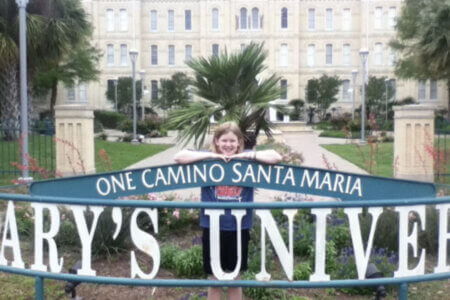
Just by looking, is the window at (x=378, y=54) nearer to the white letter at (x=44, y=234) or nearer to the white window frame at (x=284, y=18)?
the white window frame at (x=284, y=18)

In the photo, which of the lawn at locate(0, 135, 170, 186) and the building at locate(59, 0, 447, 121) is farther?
the building at locate(59, 0, 447, 121)

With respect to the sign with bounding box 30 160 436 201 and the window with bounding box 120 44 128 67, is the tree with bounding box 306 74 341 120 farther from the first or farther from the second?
the sign with bounding box 30 160 436 201

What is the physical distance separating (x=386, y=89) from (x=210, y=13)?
19.9m

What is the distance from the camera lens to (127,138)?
80.9 feet

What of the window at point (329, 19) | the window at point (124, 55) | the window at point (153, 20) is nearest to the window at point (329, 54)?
the window at point (329, 19)

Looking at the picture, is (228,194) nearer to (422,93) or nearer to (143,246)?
(143,246)

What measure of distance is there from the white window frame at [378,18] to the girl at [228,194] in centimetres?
5286

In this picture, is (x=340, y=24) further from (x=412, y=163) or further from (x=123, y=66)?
(x=412, y=163)

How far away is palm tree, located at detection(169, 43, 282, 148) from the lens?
6.77 meters

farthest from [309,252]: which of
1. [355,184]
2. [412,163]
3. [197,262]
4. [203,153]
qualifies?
[412,163]

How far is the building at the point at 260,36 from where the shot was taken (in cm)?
5297

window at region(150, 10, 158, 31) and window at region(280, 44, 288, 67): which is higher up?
window at region(150, 10, 158, 31)

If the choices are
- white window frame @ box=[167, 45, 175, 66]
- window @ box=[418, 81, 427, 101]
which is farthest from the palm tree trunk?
window @ box=[418, 81, 427, 101]

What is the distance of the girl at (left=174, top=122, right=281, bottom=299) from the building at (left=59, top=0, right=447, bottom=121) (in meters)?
50.3
